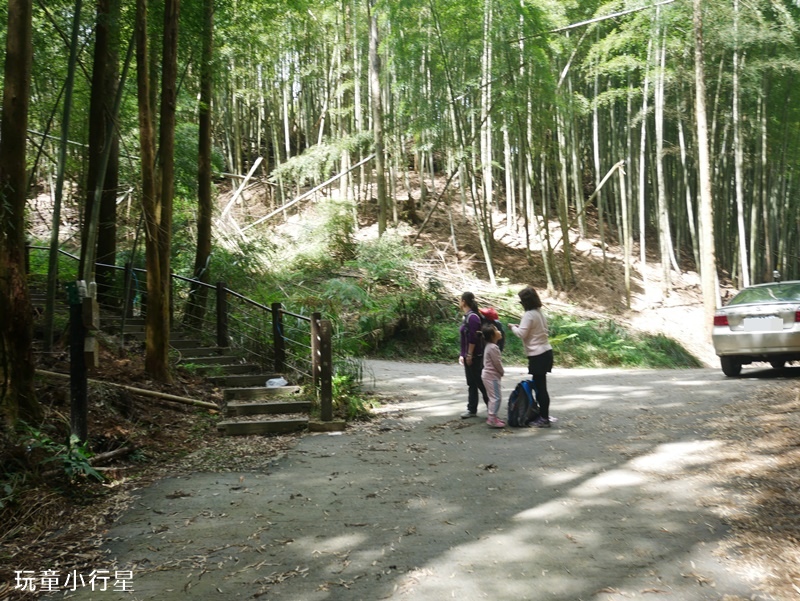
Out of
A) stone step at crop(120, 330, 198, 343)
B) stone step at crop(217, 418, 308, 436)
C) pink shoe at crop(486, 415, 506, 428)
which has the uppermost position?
stone step at crop(120, 330, 198, 343)

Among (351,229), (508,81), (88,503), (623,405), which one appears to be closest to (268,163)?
(351,229)

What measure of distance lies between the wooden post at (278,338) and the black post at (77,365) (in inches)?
153

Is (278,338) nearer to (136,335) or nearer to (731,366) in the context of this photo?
(136,335)

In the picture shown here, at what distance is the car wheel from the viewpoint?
979cm

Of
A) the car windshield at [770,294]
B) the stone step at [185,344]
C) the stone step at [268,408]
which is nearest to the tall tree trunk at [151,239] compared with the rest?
the stone step at [268,408]

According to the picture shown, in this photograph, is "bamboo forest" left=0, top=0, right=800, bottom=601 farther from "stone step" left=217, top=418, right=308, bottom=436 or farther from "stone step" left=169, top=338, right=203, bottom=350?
"stone step" left=169, top=338, right=203, bottom=350

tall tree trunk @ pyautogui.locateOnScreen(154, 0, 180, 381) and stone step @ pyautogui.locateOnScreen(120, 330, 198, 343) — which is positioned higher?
tall tree trunk @ pyautogui.locateOnScreen(154, 0, 180, 381)

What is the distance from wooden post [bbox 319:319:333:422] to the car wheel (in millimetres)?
5897

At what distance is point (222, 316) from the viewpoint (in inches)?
395

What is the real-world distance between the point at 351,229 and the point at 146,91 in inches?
391

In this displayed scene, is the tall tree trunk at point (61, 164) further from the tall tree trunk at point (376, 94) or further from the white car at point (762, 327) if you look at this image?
the tall tree trunk at point (376, 94)

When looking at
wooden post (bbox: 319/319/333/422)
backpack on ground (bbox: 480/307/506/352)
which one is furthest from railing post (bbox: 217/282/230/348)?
backpack on ground (bbox: 480/307/506/352)

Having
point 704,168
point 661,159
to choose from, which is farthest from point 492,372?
point 661,159

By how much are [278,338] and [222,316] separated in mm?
1598
